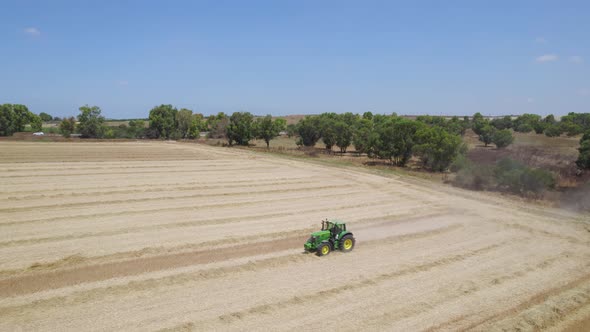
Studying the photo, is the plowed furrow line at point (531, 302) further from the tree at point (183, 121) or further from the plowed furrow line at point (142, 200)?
the tree at point (183, 121)

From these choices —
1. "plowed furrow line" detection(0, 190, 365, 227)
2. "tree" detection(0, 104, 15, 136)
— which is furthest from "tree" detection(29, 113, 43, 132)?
"plowed furrow line" detection(0, 190, 365, 227)

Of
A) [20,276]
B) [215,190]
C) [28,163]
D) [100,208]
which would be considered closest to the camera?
[20,276]

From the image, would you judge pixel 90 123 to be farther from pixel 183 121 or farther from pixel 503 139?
pixel 503 139

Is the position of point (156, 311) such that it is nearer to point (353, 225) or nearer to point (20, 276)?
point (20, 276)

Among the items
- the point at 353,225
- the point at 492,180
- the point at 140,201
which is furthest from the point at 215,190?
the point at 492,180

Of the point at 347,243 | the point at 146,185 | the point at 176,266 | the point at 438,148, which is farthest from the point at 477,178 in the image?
Result: the point at 176,266

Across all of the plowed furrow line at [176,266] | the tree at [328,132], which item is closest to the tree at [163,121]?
the tree at [328,132]
